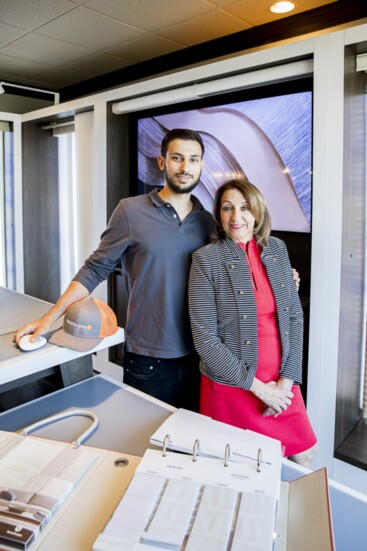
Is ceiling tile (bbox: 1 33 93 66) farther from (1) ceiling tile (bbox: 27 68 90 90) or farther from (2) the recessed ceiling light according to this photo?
(2) the recessed ceiling light

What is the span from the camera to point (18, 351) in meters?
1.29

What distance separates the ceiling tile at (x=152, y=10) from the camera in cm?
238

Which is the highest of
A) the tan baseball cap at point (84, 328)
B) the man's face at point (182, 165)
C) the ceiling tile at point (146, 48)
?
the ceiling tile at point (146, 48)

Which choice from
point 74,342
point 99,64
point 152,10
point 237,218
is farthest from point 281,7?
point 74,342

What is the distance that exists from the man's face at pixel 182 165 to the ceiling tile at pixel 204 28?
3.90 ft

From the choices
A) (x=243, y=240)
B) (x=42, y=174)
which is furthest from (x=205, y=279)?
(x=42, y=174)

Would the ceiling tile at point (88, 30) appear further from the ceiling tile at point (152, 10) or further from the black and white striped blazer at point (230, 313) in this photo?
the black and white striped blazer at point (230, 313)

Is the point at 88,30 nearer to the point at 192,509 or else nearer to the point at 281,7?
the point at 281,7

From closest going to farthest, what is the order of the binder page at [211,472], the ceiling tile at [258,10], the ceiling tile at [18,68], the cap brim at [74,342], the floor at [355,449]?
the binder page at [211,472] < the cap brim at [74,342] < the floor at [355,449] < the ceiling tile at [258,10] < the ceiling tile at [18,68]

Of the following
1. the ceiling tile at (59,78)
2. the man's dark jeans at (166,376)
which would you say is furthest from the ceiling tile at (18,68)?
the man's dark jeans at (166,376)

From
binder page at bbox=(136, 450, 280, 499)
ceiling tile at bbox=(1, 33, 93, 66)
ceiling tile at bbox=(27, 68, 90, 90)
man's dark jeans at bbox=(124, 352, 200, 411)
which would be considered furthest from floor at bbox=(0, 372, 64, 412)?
ceiling tile at bbox=(27, 68, 90, 90)

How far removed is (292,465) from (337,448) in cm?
104

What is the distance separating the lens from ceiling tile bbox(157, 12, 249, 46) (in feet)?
8.52

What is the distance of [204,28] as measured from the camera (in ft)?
8.98
